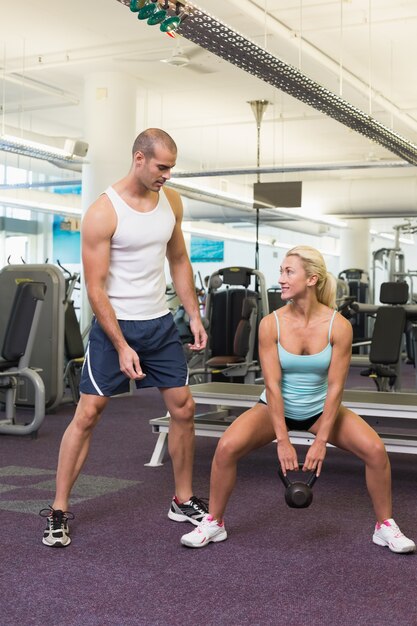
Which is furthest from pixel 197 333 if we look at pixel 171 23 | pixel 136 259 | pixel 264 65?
pixel 264 65

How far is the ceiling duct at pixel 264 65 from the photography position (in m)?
5.04

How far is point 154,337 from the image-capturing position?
309 cm

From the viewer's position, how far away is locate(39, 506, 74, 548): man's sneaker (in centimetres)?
295

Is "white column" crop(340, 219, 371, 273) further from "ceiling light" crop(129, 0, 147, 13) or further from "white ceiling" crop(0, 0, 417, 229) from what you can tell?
"ceiling light" crop(129, 0, 147, 13)

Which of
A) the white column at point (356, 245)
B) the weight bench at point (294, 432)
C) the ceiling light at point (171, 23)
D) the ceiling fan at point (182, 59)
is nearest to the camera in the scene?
the weight bench at point (294, 432)

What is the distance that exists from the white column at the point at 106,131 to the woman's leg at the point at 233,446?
19.5 feet

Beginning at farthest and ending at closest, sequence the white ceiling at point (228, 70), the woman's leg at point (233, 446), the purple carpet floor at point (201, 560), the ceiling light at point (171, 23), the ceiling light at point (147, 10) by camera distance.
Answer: the white ceiling at point (228, 70) < the ceiling light at point (171, 23) < the ceiling light at point (147, 10) < the woman's leg at point (233, 446) < the purple carpet floor at point (201, 560)

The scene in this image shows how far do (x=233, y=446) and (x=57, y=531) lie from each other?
2.30ft

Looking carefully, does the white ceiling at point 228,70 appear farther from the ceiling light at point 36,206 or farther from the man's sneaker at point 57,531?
the man's sneaker at point 57,531

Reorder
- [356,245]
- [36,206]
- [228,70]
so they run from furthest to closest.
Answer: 1. [356,245]
2. [36,206]
3. [228,70]

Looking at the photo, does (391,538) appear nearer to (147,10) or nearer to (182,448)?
(182,448)

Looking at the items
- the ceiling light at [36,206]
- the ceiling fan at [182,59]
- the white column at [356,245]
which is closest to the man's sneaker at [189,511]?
the ceiling fan at [182,59]

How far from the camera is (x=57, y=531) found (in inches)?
117

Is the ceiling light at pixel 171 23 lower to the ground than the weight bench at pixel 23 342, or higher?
higher
